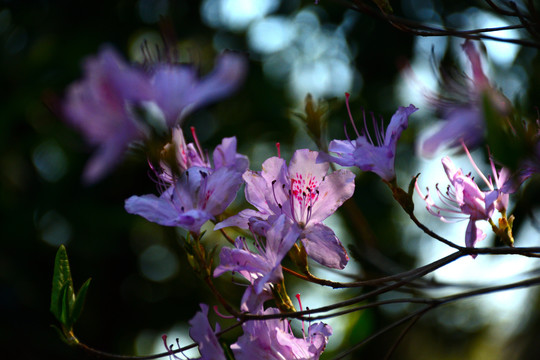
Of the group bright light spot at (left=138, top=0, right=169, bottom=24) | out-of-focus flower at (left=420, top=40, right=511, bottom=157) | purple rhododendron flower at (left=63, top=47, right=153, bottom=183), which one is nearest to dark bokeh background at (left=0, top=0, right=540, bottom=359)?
bright light spot at (left=138, top=0, right=169, bottom=24)

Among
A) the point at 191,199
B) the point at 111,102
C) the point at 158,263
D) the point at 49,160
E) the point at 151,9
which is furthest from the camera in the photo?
the point at 158,263

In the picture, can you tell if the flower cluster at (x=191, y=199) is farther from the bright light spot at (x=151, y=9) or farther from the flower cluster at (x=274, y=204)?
the bright light spot at (x=151, y=9)

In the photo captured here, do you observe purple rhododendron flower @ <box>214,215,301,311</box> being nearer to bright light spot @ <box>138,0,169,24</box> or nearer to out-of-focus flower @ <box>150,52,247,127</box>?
out-of-focus flower @ <box>150,52,247,127</box>

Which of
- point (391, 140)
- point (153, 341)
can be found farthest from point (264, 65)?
point (391, 140)

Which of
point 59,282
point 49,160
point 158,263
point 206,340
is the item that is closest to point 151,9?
point 49,160

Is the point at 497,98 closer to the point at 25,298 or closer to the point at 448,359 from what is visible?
the point at 25,298

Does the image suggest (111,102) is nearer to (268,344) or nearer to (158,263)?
(268,344)

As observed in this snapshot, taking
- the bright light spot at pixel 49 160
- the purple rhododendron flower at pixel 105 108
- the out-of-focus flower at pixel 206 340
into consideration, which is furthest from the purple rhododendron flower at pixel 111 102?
the bright light spot at pixel 49 160

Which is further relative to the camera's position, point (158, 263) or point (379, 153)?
point (158, 263)
